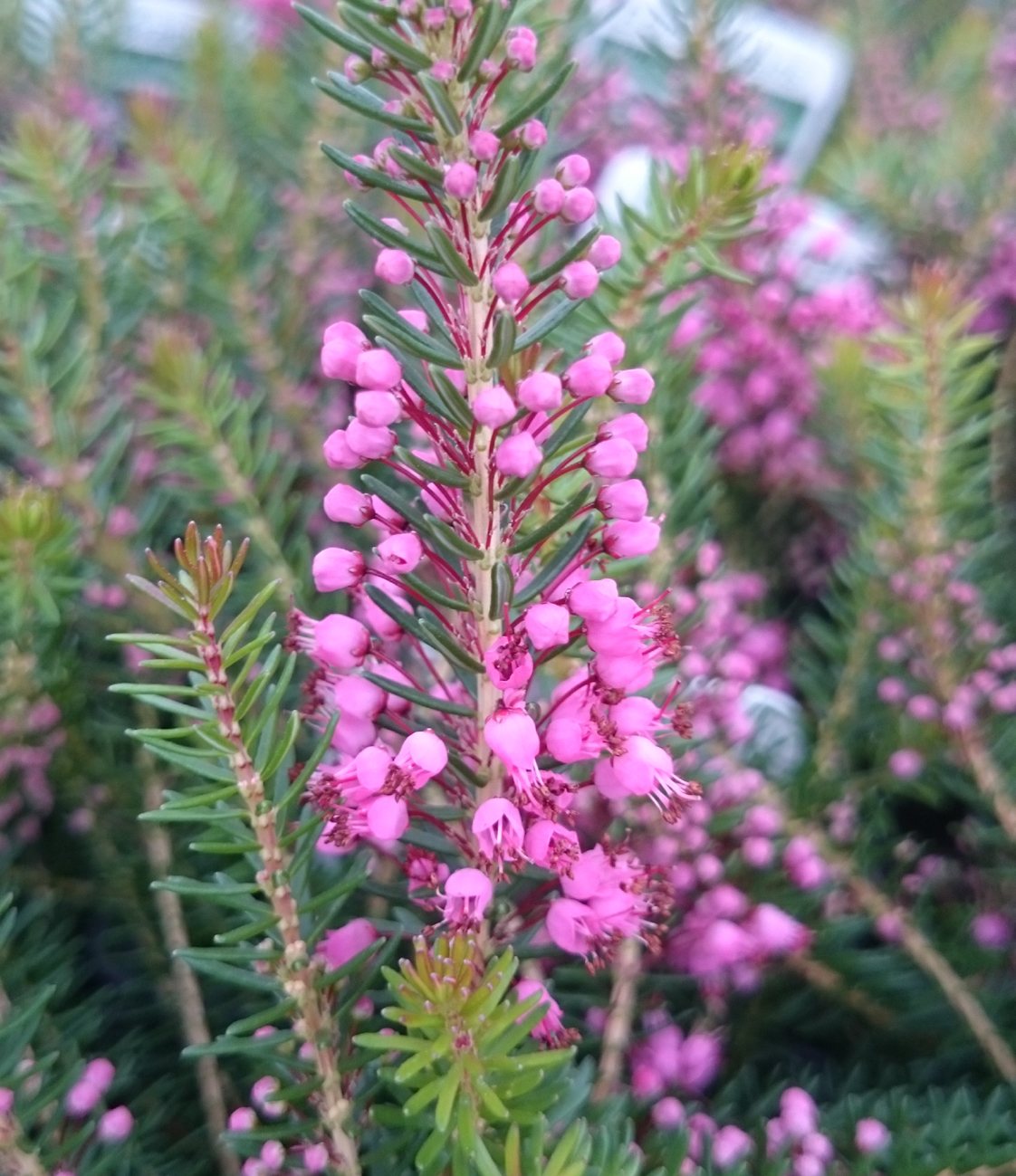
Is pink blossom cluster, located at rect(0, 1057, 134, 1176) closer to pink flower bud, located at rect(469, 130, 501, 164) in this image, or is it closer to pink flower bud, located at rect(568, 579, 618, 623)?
pink flower bud, located at rect(568, 579, 618, 623)

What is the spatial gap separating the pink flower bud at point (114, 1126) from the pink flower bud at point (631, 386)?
44 cm

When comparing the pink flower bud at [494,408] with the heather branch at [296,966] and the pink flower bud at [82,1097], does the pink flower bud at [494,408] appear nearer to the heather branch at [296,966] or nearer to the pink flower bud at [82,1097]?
the heather branch at [296,966]

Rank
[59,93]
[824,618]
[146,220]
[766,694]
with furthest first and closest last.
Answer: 1. [59,93]
2. [824,618]
3. [146,220]
4. [766,694]

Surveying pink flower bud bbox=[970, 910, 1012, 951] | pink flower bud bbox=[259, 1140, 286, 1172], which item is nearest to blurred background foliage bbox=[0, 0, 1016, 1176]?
pink flower bud bbox=[970, 910, 1012, 951]

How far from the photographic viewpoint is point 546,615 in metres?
0.39

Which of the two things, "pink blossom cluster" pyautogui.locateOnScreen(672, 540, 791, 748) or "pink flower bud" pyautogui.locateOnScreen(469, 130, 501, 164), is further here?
"pink blossom cluster" pyautogui.locateOnScreen(672, 540, 791, 748)

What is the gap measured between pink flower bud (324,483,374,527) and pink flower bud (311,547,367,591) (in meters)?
0.01

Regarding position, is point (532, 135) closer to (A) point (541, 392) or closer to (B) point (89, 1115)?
(A) point (541, 392)

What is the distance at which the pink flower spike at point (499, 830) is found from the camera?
40cm

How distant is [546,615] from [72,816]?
1.61ft

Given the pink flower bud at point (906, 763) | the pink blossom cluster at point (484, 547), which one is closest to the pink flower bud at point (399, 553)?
the pink blossom cluster at point (484, 547)

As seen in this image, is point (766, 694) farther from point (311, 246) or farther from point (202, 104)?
point (202, 104)

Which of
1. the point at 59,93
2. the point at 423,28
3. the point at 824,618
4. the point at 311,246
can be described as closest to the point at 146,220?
the point at 311,246

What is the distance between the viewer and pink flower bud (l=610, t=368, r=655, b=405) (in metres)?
0.42
